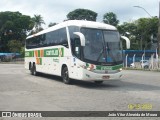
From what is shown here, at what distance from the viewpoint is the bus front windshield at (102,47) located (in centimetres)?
1734

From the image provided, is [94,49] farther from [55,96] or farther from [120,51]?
[55,96]

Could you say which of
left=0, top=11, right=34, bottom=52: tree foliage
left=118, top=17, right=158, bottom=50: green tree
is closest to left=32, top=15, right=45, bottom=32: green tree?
left=0, top=11, right=34, bottom=52: tree foliage

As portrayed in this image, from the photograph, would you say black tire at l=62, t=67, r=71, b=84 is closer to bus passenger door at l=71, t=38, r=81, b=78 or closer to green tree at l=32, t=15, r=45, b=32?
bus passenger door at l=71, t=38, r=81, b=78

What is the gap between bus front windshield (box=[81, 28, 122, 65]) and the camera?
17344 mm

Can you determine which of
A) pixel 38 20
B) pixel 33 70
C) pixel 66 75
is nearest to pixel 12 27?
pixel 38 20

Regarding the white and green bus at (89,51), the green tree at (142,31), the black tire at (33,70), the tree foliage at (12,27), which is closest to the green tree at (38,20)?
the tree foliage at (12,27)

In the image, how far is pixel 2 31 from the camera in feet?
350

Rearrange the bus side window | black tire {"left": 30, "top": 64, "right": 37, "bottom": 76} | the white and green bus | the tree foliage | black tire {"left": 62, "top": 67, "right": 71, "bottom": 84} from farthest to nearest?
the tree foliage → black tire {"left": 30, "top": 64, "right": 37, "bottom": 76} → black tire {"left": 62, "top": 67, "right": 71, "bottom": 84} → the bus side window → the white and green bus

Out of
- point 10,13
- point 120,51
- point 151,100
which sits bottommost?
point 151,100

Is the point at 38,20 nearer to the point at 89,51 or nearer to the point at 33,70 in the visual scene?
the point at 33,70

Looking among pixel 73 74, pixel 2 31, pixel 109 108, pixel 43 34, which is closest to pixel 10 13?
pixel 2 31

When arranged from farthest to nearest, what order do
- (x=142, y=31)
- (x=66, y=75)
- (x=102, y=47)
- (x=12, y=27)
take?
(x=12, y=27), (x=142, y=31), (x=66, y=75), (x=102, y=47)

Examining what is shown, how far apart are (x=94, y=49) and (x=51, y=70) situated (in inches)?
217

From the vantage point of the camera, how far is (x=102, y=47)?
57.6 ft
